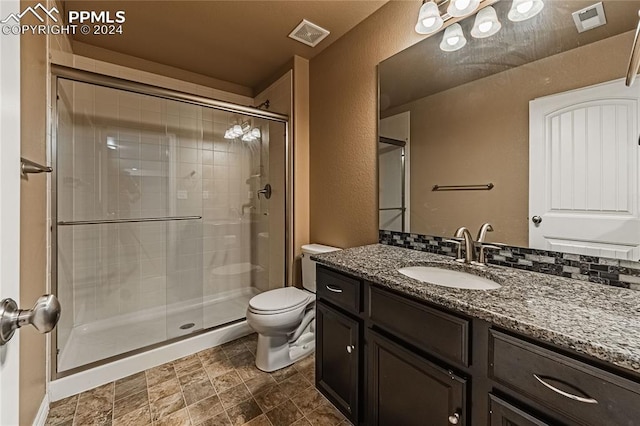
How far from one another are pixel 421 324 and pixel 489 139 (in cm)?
96

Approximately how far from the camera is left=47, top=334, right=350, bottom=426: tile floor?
4.69 feet

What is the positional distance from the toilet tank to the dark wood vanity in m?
0.72

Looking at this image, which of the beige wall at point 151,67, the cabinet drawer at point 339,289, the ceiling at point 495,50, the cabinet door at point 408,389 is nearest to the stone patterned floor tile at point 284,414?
the cabinet door at point 408,389

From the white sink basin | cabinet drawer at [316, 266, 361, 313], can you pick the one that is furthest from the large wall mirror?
cabinet drawer at [316, 266, 361, 313]

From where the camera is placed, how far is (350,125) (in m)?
2.10

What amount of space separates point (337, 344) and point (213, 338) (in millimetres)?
1228

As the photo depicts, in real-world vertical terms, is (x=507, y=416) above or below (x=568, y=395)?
below

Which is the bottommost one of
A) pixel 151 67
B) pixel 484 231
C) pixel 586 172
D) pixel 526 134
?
pixel 484 231

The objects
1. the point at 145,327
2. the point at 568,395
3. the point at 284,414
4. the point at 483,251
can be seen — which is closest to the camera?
the point at 568,395

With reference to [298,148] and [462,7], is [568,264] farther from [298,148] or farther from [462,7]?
[298,148]

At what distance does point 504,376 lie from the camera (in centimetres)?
79

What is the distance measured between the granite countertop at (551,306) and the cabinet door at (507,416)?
8.7 inches

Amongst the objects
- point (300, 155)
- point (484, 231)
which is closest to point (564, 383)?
point (484, 231)

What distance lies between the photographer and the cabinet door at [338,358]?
1.30 m
